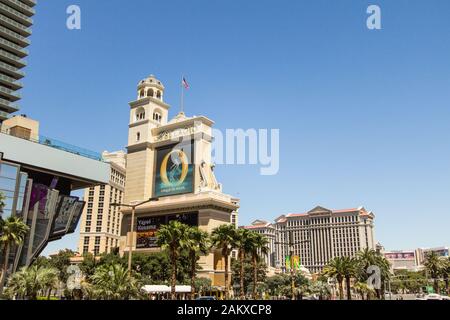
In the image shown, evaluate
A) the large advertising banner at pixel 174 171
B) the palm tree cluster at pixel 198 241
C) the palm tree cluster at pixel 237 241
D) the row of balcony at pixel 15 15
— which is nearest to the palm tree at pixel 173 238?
the palm tree cluster at pixel 198 241

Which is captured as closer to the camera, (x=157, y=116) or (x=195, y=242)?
(x=195, y=242)

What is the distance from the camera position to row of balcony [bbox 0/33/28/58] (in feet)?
352

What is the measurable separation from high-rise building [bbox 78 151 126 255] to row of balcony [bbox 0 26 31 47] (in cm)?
5847

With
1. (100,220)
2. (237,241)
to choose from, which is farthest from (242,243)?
(100,220)

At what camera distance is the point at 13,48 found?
109062mm

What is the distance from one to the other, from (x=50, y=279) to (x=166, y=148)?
257 ft

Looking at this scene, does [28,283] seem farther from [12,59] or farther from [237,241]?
[12,59]

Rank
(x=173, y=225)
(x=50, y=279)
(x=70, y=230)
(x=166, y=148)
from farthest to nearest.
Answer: (x=166, y=148)
(x=70, y=230)
(x=173, y=225)
(x=50, y=279)

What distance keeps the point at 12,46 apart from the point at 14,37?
2577mm

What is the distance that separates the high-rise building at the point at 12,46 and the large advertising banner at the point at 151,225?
47.1 m

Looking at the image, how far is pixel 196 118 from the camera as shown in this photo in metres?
122

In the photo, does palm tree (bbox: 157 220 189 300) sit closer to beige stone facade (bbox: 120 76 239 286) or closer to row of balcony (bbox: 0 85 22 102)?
beige stone facade (bbox: 120 76 239 286)
